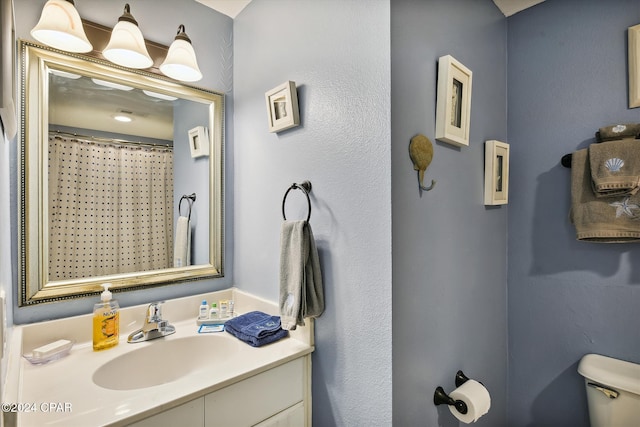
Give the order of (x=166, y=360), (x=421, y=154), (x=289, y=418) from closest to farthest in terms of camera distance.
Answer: (x=421, y=154) → (x=289, y=418) → (x=166, y=360)

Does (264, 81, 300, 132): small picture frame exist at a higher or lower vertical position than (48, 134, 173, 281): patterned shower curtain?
higher

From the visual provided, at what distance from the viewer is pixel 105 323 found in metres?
1.17

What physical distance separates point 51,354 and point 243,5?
1.67 metres

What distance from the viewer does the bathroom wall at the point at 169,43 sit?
113 cm

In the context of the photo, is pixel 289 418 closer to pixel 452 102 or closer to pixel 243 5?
pixel 452 102

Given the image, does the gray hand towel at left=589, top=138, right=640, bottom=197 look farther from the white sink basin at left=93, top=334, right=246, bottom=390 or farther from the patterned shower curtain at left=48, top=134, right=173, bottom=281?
the patterned shower curtain at left=48, top=134, right=173, bottom=281

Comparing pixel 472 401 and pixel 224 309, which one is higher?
pixel 224 309

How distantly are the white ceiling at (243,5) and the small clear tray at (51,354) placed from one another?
159 cm

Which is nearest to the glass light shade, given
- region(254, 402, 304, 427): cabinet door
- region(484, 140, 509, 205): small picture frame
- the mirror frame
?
the mirror frame

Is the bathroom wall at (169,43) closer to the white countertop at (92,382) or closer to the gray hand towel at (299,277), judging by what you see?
the white countertop at (92,382)

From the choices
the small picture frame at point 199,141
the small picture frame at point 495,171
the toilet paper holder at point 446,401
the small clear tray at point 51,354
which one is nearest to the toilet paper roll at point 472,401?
the toilet paper holder at point 446,401

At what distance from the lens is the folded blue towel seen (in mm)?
1190

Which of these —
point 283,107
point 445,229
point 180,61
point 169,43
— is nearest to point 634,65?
point 445,229

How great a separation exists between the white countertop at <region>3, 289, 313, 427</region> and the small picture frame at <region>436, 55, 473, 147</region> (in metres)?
0.87
